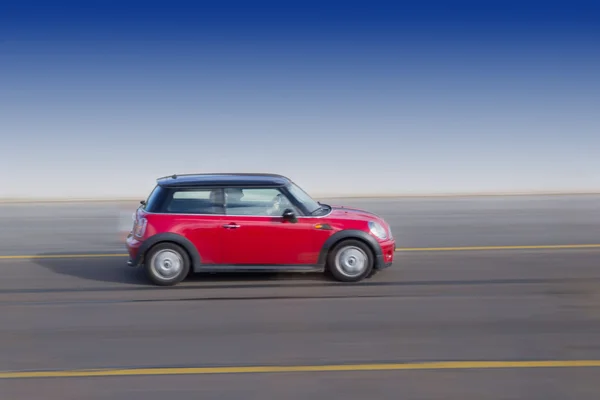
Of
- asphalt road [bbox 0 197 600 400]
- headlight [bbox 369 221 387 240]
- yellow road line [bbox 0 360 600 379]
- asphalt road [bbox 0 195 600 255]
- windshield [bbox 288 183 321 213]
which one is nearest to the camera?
asphalt road [bbox 0 197 600 400]

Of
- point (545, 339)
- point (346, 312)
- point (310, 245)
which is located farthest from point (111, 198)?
point (545, 339)

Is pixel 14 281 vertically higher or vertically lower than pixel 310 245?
lower

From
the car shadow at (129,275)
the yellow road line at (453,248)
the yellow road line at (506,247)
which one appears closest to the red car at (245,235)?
the car shadow at (129,275)

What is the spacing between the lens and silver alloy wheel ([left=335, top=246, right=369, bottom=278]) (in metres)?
8.77

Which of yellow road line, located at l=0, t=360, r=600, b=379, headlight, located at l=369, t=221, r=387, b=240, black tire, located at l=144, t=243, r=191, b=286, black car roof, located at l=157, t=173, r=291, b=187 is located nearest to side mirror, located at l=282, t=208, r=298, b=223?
black car roof, located at l=157, t=173, r=291, b=187

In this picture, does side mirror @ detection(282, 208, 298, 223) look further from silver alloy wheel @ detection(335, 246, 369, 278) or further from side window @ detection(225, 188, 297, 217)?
silver alloy wheel @ detection(335, 246, 369, 278)

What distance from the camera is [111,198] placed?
25859 millimetres

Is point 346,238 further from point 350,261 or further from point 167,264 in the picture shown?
point 167,264

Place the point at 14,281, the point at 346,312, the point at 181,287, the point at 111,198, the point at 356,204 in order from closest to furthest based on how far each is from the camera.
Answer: the point at 346,312 → the point at 181,287 → the point at 14,281 → the point at 356,204 → the point at 111,198

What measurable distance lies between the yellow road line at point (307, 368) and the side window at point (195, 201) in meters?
3.58

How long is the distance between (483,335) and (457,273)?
125 inches

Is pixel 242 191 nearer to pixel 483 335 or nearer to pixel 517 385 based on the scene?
pixel 483 335

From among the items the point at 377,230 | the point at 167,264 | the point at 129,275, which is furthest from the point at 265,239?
the point at 129,275

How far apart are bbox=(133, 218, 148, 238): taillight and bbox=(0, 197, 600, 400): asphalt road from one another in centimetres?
63
